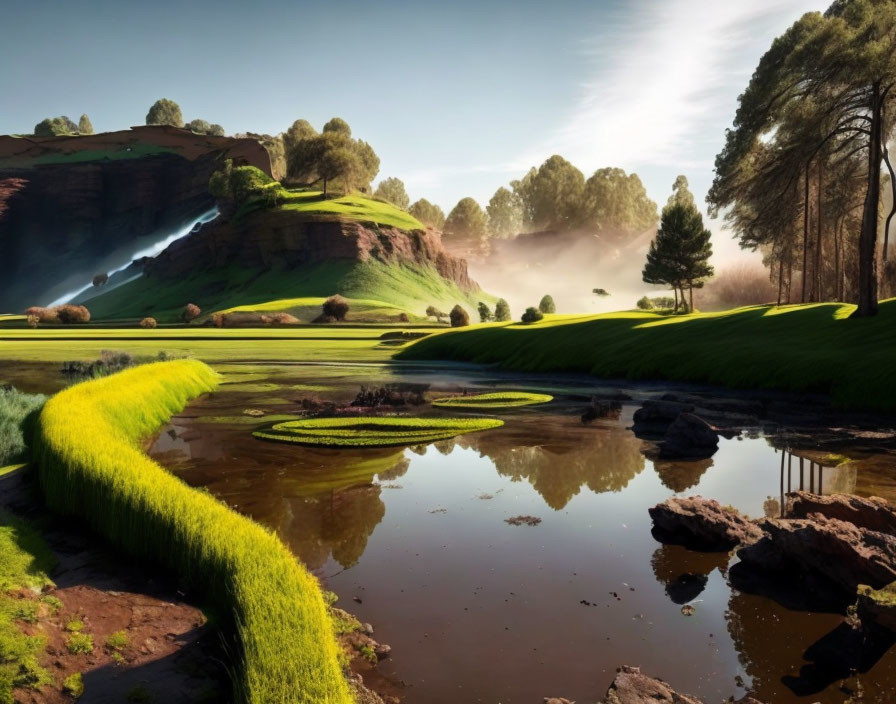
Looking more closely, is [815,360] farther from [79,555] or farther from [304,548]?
[79,555]

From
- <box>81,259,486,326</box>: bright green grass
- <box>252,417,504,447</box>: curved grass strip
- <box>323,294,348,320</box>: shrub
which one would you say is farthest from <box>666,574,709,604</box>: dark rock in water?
<box>81,259,486,326</box>: bright green grass

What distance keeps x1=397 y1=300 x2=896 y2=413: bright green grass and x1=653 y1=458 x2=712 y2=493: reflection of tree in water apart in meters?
11.1

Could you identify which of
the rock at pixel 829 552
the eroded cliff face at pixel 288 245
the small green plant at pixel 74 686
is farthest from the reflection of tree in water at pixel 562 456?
the eroded cliff face at pixel 288 245

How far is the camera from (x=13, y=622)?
6.71 meters

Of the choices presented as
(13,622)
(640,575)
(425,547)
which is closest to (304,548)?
(425,547)

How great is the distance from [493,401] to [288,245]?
11680 centimetres

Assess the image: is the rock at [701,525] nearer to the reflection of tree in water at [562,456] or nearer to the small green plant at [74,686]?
the reflection of tree in water at [562,456]

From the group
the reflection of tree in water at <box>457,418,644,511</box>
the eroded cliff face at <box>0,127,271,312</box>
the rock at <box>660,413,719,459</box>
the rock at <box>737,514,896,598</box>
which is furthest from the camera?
the eroded cliff face at <box>0,127,271,312</box>

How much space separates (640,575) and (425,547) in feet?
11.6

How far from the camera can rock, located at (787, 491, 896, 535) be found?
10.3m

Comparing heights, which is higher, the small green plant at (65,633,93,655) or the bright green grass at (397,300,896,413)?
the bright green grass at (397,300,896,413)

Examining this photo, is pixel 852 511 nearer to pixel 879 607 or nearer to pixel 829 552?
pixel 829 552

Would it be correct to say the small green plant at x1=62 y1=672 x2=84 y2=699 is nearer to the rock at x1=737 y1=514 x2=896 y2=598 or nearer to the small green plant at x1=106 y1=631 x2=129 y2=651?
the small green plant at x1=106 y1=631 x2=129 y2=651

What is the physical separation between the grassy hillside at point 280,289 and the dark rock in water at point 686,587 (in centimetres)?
10058
